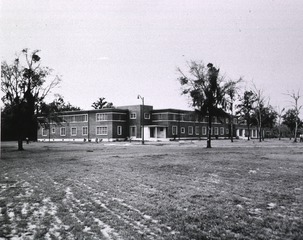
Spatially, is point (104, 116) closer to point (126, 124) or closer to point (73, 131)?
point (126, 124)

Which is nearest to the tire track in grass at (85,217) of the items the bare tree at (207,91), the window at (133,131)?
the bare tree at (207,91)

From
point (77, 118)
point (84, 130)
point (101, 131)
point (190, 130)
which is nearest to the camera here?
point (101, 131)

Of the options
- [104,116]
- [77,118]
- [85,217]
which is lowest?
[85,217]

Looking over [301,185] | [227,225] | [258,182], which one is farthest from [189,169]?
[227,225]

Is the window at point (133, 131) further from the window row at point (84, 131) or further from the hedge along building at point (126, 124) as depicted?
the window row at point (84, 131)

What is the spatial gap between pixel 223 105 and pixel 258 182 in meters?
24.3

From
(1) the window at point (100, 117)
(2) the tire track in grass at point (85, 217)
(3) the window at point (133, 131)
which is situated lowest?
(2) the tire track in grass at point (85, 217)

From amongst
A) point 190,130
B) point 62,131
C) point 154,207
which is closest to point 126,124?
point 190,130

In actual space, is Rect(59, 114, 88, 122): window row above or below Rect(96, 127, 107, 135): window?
above

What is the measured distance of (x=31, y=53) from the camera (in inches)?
1224

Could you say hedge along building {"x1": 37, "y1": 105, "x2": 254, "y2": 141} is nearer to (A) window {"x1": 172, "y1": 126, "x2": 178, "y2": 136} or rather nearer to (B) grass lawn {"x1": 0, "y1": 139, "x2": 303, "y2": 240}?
(A) window {"x1": 172, "y1": 126, "x2": 178, "y2": 136}

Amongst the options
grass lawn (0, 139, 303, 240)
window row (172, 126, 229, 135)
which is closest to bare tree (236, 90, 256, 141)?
window row (172, 126, 229, 135)

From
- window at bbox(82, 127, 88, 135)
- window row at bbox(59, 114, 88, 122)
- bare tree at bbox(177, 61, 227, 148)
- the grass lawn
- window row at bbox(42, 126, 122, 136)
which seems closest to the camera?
the grass lawn

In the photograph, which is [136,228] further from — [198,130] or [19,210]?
[198,130]
